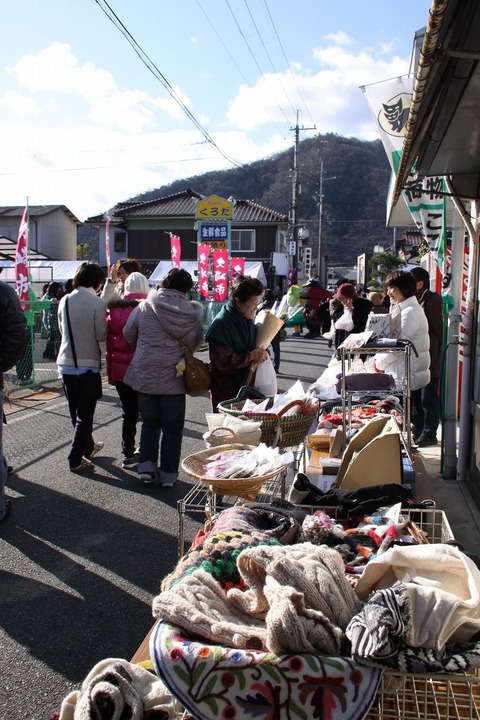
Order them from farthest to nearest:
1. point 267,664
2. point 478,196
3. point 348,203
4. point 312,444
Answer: point 348,203 → point 478,196 → point 312,444 → point 267,664

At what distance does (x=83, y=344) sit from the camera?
20.5 ft


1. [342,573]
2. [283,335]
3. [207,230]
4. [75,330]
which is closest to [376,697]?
[342,573]

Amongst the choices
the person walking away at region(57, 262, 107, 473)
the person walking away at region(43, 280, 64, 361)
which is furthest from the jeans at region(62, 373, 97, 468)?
the person walking away at region(43, 280, 64, 361)

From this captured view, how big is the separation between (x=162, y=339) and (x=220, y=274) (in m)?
19.7

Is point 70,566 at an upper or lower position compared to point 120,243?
lower

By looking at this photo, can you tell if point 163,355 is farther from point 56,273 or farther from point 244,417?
point 56,273

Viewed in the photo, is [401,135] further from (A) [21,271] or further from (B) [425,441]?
(A) [21,271]

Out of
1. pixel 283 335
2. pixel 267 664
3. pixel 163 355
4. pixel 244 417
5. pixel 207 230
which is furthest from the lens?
pixel 207 230

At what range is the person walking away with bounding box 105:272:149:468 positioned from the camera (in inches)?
253

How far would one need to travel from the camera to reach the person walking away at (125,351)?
253 inches

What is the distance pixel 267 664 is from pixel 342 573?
0.37 meters

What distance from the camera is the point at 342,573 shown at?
198cm

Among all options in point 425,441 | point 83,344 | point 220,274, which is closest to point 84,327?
point 83,344

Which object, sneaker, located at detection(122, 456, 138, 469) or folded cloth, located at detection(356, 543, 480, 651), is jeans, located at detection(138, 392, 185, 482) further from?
folded cloth, located at detection(356, 543, 480, 651)
